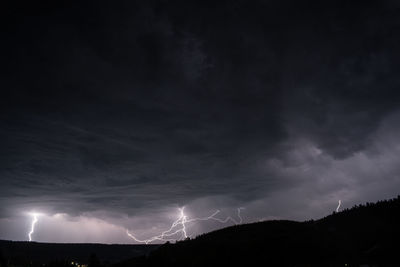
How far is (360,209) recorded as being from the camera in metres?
91.4

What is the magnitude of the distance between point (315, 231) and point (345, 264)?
111 feet

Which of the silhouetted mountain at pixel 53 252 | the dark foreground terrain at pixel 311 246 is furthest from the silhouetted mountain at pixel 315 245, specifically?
the silhouetted mountain at pixel 53 252

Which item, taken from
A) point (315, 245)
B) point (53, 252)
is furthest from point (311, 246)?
point (53, 252)

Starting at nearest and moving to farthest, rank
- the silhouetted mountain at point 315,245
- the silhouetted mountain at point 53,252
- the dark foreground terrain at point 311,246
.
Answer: the dark foreground terrain at point 311,246 < the silhouetted mountain at point 315,245 < the silhouetted mountain at point 53,252

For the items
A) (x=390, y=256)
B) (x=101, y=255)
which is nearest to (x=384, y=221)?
(x=390, y=256)

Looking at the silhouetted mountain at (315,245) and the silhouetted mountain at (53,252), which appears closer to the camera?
the silhouetted mountain at (315,245)

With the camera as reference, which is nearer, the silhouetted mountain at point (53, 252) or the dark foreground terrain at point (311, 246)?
the dark foreground terrain at point (311, 246)

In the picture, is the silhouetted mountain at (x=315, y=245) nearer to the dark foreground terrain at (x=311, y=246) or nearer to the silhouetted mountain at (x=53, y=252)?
the dark foreground terrain at (x=311, y=246)

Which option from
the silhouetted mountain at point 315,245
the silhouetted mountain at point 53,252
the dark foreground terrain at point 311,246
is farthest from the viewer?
the silhouetted mountain at point 53,252

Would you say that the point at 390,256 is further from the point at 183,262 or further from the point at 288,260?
the point at 183,262

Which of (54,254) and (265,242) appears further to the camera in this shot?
(54,254)

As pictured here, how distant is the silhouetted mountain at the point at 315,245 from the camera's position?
184ft

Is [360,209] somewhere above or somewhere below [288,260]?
above

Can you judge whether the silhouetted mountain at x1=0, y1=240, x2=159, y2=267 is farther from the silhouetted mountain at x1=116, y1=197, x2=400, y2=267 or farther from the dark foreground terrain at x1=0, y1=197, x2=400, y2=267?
the silhouetted mountain at x1=116, y1=197, x2=400, y2=267
